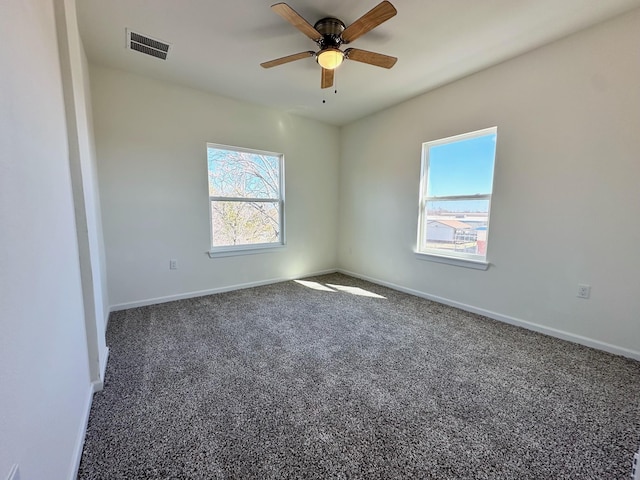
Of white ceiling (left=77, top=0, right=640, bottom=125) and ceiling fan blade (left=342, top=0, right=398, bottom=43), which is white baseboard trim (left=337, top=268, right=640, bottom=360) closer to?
white ceiling (left=77, top=0, right=640, bottom=125)

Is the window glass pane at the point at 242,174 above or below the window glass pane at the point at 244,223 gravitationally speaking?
above

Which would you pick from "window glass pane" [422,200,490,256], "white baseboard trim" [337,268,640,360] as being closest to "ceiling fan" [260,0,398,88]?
"window glass pane" [422,200,490,256]

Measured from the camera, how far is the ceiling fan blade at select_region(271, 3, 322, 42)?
161 centimetres

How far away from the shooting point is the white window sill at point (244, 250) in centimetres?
356

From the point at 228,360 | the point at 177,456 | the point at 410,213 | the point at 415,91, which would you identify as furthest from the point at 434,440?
the point at 415,91

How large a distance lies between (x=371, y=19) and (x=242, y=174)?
2.53 meters

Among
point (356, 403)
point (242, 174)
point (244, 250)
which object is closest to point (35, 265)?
point (356, 403)

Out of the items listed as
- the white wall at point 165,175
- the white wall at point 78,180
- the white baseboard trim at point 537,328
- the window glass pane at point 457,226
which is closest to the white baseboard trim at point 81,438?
the white wall at point 78,180

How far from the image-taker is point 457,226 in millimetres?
3152

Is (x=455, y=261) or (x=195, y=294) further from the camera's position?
(x=195, y=294)

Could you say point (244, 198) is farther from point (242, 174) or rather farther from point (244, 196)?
point (242, 174)

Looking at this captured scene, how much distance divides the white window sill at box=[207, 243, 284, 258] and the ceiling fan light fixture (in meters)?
2.54

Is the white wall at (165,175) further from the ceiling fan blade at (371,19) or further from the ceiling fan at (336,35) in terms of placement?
the ceiling fan blade at (371,19)

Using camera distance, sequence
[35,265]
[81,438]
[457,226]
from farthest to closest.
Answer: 1. [457,226]
2. [81,438]
3. [35,265]
